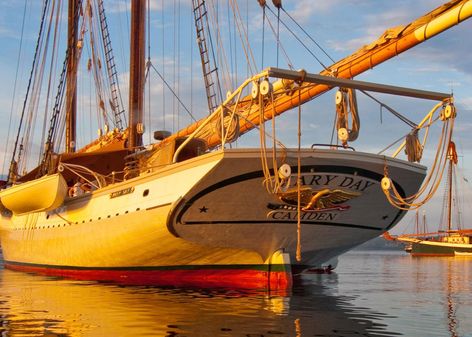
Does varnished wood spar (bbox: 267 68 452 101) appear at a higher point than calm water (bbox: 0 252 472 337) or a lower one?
higher

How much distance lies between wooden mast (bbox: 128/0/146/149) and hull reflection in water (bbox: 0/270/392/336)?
28.0ft

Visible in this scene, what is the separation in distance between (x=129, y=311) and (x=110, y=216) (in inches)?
298

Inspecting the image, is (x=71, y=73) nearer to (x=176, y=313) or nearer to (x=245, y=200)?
(x=245, y=200)

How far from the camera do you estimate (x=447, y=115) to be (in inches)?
634

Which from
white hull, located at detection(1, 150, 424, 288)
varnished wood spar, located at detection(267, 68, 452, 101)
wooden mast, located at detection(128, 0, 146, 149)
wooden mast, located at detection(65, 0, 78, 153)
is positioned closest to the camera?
varnished wood spar, located at detection(267, 68, 452, 101)

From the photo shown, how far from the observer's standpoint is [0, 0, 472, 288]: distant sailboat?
1557cm

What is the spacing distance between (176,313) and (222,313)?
942 mm

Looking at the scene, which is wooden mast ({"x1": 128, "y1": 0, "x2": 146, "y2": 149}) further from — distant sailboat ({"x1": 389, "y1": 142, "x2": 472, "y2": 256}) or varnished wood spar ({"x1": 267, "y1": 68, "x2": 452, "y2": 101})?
distant sailboat ({"x1": 389, "y1": 142, "x2": 472, "y2": 256})

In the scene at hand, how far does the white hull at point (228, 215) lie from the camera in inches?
626

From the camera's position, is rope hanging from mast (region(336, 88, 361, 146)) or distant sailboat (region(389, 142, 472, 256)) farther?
distant sailboat (region(389, 142, 472, 256))

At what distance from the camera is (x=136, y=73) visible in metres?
24.6

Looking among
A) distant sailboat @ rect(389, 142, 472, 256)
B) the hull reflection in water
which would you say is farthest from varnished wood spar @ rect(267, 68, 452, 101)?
distant sailboat @ rect(389, 142, 472, 256)

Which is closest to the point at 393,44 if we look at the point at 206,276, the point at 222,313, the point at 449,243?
the point at 206,276

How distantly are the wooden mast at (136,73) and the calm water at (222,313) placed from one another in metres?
8.02
